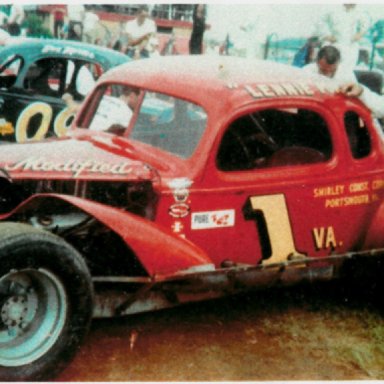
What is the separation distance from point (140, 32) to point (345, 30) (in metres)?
1.41

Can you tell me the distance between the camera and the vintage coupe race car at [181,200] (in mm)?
2332

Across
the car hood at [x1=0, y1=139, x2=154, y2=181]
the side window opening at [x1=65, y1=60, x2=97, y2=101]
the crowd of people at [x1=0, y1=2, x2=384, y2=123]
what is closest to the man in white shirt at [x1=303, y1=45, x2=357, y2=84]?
the crowd of people at [x1=0, y1=2, x2=384, y2=123]

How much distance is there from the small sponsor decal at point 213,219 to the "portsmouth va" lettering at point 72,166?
0.35 meters

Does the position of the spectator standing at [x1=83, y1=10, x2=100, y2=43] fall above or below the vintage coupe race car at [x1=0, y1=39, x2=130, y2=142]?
above

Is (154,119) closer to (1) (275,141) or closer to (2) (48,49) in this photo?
(1) (275,141)

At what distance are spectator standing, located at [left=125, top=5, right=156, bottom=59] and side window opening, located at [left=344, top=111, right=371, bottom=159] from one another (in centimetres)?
142

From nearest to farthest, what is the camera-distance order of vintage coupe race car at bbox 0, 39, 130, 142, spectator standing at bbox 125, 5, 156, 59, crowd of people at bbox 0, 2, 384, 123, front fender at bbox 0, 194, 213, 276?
1. front fender at bbox 0, 194, 213, 276
2. crowd of people at bbox 0, 2, 384, 123
3. spectator standing at bbox 125, 5, 156, 59
4. vintage coupe race car at bbox 0, 39, 130, 142

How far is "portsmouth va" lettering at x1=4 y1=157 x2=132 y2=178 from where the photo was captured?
102 inches

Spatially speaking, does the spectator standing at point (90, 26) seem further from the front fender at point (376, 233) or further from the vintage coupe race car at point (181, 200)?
the front fender at point (376, 233)

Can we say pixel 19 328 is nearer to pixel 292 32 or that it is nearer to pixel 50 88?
pixel 292 32

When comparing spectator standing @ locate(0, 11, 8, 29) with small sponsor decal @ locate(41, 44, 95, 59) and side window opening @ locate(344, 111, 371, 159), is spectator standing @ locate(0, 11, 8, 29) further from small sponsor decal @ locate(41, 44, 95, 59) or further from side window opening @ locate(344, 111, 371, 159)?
side window opening @ locate(344, 111, 371, 159)

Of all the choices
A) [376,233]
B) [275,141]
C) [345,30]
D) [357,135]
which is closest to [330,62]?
[345,30]

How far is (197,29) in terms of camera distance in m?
3.81

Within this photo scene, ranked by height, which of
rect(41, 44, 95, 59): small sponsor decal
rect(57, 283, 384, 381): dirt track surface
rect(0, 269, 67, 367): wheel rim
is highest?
rect(41, 44, 95, 59): small sponsor decal
